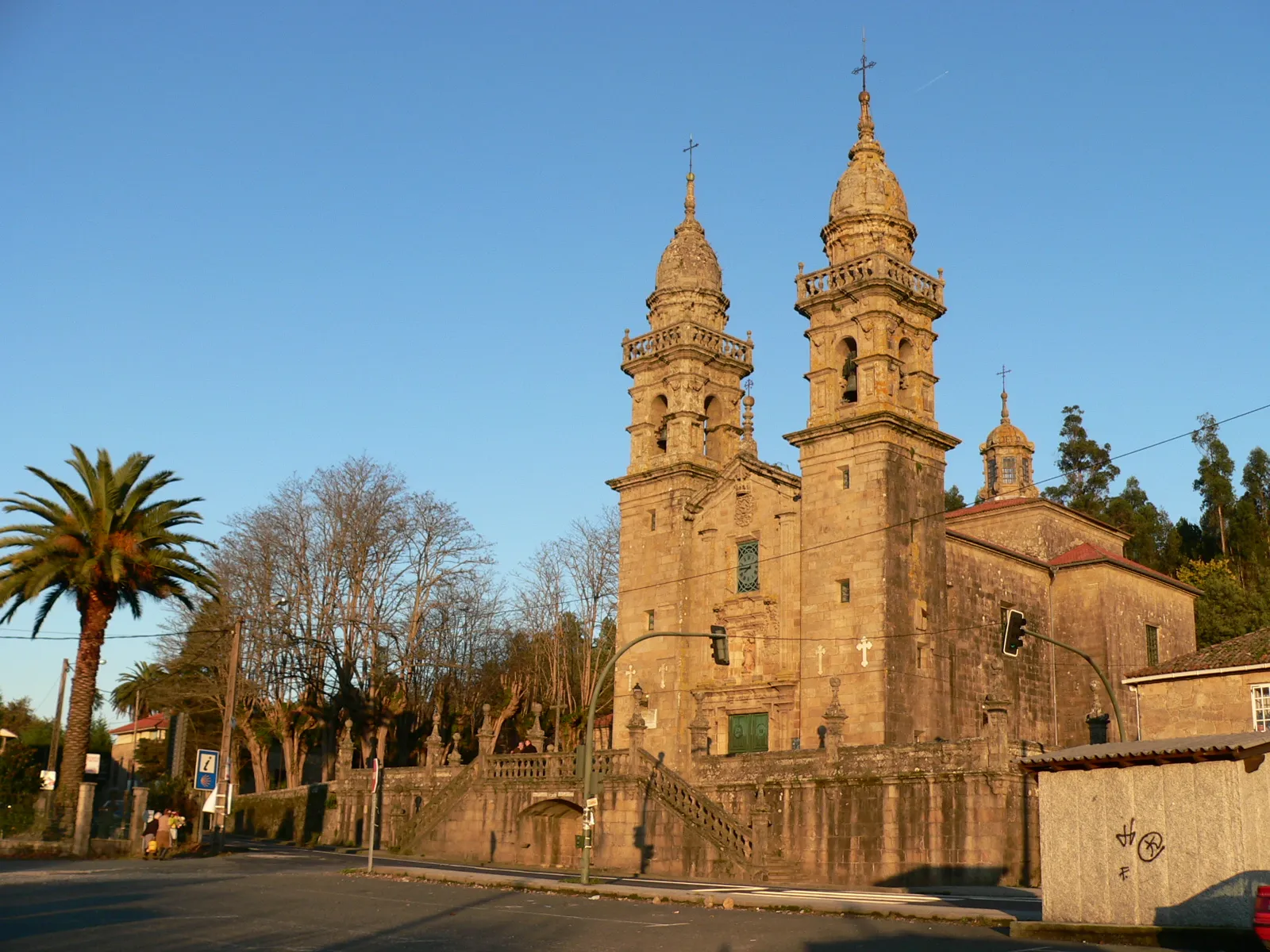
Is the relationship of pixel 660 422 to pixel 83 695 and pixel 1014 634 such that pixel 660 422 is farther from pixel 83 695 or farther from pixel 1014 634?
pixel 1014 634

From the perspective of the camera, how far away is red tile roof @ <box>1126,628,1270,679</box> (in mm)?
30156

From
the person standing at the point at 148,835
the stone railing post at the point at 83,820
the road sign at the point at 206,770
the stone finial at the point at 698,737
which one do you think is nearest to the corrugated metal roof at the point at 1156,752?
the stone finial at the point at 698,737

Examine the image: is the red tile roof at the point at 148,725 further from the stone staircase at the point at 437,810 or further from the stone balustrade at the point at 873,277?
the stone balustrade at the point at 873,277

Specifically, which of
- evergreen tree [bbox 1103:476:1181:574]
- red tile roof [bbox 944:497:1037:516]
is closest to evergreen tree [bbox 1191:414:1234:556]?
evergreen tree [bbox 1103:476:1181:574]

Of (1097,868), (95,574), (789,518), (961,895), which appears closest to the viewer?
(1097,868)

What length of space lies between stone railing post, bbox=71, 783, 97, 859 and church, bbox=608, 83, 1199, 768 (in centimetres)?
1596

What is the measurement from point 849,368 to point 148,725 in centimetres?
7091

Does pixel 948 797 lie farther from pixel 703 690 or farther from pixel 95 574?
pixel 95 574

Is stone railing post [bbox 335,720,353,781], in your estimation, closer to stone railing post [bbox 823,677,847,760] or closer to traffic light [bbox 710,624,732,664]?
stone railing post [bbox 823,677,847,760]

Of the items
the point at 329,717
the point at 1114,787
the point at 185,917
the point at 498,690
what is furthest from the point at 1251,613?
the point at 185,917

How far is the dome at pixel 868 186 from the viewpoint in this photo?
41.0 m

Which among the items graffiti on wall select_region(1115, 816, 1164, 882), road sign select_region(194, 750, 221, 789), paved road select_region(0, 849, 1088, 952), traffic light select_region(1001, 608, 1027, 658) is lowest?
paved road select_region(0, 849, 1088, 952)

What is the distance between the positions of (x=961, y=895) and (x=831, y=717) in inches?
344

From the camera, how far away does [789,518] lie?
132 ft
